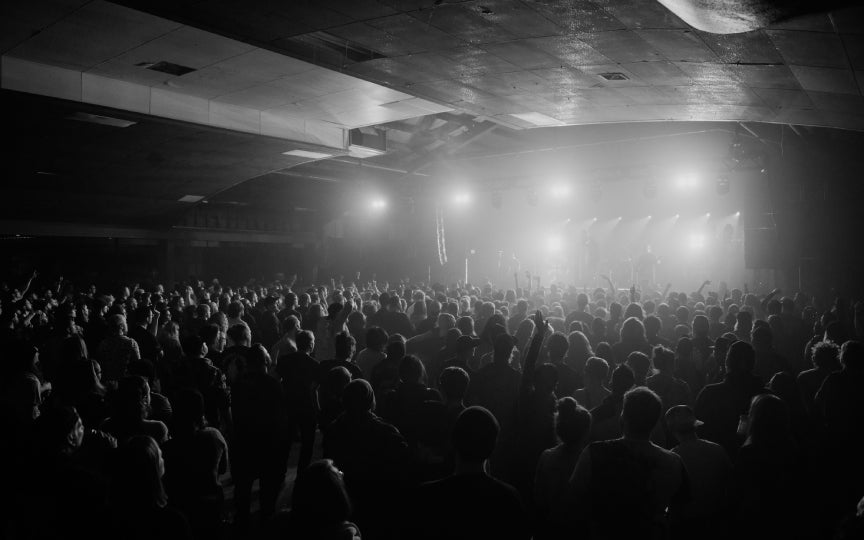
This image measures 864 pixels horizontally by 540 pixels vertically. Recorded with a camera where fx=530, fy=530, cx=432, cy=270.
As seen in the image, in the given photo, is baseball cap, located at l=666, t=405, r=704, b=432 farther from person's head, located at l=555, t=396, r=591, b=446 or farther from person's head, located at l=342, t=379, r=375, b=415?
person's head, located at l=342, t=379, r=375, b=415

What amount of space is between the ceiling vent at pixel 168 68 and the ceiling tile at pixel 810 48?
25.7 feet

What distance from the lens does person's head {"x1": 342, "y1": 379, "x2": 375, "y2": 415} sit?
3.21m

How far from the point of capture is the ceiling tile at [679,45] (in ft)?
18.8

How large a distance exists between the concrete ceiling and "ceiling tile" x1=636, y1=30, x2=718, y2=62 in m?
0.03

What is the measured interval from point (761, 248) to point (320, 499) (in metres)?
15.6

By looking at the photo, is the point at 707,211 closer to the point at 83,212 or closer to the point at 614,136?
the point at 614,136

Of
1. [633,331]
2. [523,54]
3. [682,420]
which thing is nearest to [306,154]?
[523,54]

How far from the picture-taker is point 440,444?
3.49m

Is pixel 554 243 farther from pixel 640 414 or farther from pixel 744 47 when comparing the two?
pixel 640 414

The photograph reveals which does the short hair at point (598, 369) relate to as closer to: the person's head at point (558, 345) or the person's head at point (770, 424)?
the person's head at point (558, 345)

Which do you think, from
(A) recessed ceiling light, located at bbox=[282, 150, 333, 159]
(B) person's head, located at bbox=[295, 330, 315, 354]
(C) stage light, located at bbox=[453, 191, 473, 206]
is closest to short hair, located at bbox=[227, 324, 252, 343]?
(B) person's head, located at bbox=[295, 330, 315, 354]

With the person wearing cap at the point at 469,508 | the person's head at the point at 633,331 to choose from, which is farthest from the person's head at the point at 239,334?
the person's head at the point at 633,331

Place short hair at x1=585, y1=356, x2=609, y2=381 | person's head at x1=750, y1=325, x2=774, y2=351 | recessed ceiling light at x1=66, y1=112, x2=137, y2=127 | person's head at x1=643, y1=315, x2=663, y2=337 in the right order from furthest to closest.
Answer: recessed ceiling light at x1=66, y1=112, x2=137, y2=127
person's head at x1=643, y1=315, x2=663, y2=337
person's head at x1=750, y1=325, x2=774, y2=351
short hair at x1=585, y1=356, x2=609, y2=381

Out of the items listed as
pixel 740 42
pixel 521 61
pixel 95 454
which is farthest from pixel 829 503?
pixel 521 61
